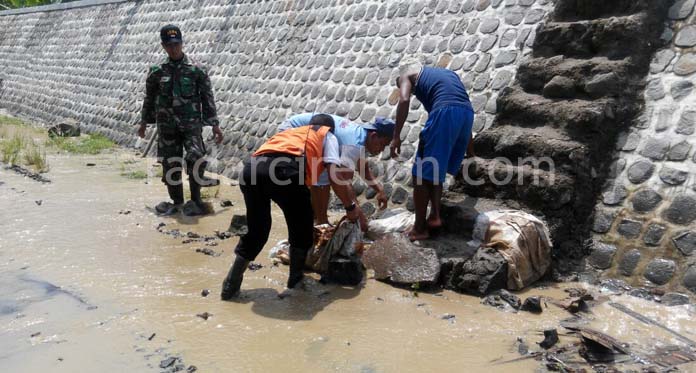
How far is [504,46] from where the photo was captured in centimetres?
630

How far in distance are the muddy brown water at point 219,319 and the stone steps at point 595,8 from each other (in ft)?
9.14

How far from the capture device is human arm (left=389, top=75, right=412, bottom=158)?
15.3ft

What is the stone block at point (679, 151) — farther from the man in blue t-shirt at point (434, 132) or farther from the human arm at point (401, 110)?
the human arm at point (401, 110)

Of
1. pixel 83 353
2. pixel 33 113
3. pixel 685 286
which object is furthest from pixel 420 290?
pixel 33 113

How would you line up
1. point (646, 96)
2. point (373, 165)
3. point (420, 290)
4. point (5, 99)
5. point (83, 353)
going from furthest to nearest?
point (5, 99), point (373, 165), point (646, 96), point (420, 290), point (83, 353)

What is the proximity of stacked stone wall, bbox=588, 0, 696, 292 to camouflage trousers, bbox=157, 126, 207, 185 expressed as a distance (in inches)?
162

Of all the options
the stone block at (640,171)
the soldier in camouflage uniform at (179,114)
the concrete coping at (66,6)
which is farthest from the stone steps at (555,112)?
the concrete coping at (66,6)

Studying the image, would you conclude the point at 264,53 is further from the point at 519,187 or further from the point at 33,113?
the point at 33,113

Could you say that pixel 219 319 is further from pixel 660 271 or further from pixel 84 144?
pixel 84 144

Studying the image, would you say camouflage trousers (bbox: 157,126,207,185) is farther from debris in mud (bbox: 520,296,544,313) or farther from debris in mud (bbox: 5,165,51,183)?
debris in mud (bbox: 520,296,544,313)

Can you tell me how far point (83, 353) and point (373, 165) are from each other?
4.13 metres

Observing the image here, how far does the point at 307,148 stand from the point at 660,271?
271 cm

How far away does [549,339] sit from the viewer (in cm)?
338

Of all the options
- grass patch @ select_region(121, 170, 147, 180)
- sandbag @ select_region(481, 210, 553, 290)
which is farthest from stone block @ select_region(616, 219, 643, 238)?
grass patch @ select_region(121, 170, 147, 180)
